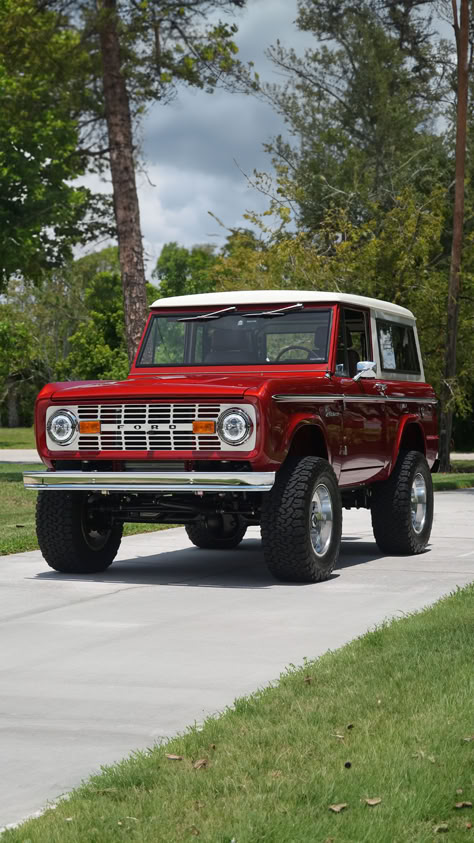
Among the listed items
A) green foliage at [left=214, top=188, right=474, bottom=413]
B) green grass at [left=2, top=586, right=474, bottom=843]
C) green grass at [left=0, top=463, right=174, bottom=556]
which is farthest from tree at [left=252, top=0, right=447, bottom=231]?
green grass at [left=2, top=586, right=474, bottom=843]

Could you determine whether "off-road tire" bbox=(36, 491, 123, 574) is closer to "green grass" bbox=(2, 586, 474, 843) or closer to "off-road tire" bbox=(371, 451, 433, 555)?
"off-road tire" bbox=(371, 451, 433, 555)

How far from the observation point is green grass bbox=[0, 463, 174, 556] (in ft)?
44.3

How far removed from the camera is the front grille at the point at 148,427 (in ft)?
32.9

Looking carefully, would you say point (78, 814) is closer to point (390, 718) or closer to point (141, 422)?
point (390, 718)

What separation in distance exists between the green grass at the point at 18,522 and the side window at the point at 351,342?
3916mm

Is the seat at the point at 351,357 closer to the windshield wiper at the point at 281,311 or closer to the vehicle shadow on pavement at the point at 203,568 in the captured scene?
the windshield wiper at the point at 281,311

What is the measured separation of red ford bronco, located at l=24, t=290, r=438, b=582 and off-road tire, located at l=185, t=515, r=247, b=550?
139 cm

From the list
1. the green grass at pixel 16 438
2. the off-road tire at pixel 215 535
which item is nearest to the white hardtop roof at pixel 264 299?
the off-road tire at pixel 215 535

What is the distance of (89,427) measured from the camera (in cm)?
1047

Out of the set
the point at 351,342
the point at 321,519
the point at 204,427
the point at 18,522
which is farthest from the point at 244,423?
the point at 18,522

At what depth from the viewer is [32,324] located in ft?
233

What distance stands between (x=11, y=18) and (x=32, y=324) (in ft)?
155

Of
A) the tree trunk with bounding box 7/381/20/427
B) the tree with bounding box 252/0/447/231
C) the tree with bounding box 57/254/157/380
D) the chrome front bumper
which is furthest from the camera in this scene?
the tree trunk with bounding box 7/381/20/427

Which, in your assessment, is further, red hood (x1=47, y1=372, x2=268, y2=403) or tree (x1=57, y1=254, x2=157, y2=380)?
tree (x1=57, y1=254, x2=157, y2=380)
